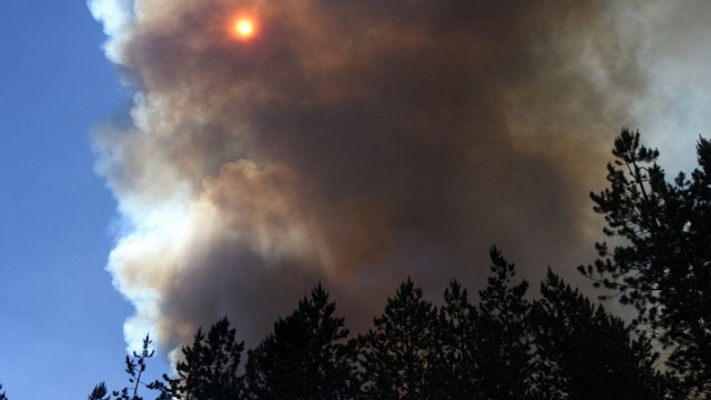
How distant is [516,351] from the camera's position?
104ft

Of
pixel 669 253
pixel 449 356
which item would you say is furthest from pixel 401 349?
pixel 669 253

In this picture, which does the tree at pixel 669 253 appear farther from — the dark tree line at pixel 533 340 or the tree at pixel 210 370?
the tree at pixel 210 370

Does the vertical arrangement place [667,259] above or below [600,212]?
below

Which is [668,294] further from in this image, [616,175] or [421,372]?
[421,372]

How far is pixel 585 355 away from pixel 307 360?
20693mm

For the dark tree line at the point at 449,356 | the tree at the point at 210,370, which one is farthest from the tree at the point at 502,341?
the tree at the point at 210,370

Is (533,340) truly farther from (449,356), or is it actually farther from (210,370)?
→ (210,370)

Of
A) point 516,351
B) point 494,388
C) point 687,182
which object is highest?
point 687,182

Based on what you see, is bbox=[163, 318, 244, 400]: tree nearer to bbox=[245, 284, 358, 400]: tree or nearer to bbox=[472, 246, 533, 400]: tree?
bbox=[245, 284, 358, 400]: tree

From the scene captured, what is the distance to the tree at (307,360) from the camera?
35.5 m

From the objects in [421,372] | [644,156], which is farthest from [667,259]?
[421,372]

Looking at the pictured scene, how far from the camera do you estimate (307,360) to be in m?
37.0

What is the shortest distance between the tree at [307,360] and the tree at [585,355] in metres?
14.9

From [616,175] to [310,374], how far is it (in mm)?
26305
